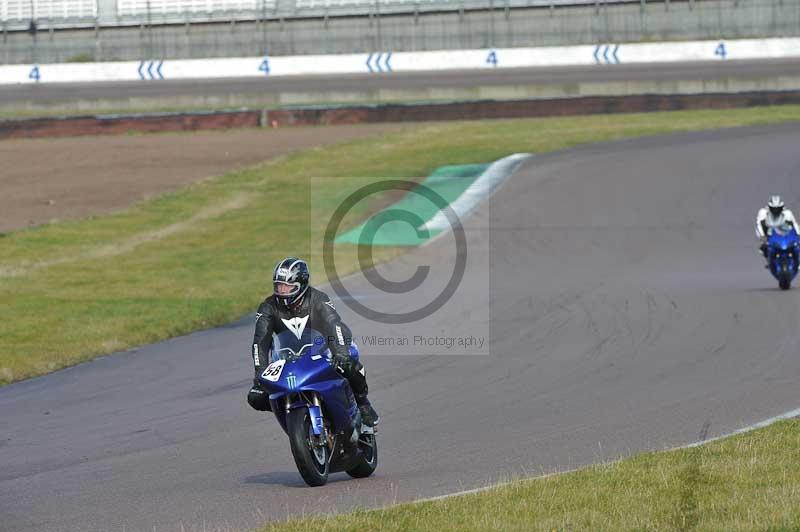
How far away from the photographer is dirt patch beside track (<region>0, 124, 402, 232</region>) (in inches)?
1305

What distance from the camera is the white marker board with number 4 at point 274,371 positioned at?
8.58 metres

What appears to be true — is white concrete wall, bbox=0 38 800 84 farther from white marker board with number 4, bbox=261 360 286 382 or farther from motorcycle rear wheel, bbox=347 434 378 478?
white marker board with number 4, bbox=261 360 286 382

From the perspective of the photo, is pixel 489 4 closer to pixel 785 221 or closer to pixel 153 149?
pixel 153 149

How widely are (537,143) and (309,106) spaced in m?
11.0

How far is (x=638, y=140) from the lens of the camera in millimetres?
39844

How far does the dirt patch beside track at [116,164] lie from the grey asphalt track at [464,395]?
11392 millimetres

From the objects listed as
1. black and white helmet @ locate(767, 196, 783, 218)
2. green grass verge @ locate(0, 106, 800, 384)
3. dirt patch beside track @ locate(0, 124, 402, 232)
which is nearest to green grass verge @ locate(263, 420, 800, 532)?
green grass verge @ locate(0, 106, 800, 384)

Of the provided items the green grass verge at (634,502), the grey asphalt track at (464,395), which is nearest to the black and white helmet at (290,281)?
the grey asphalt track at (464,395)

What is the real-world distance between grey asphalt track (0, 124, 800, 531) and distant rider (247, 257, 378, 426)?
0.75 meters

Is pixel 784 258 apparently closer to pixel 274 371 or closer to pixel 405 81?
pixel 274 371

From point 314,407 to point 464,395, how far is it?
13.5 feet

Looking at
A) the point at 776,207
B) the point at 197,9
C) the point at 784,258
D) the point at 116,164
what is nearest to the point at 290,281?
the point at 784,258

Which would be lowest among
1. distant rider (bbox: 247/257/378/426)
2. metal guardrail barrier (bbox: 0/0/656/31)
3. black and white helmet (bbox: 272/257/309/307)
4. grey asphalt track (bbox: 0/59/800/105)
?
distant rider (bbox: 247/257/378/426)

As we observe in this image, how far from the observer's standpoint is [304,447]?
28.1 feet
